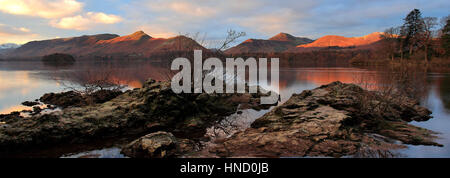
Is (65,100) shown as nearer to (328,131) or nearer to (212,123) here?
(212,123)

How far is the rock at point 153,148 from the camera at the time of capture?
5746 millimetres

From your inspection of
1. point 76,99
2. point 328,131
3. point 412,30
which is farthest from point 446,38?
point 76,99

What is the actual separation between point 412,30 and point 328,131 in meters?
56.0

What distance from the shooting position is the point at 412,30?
4828 cm

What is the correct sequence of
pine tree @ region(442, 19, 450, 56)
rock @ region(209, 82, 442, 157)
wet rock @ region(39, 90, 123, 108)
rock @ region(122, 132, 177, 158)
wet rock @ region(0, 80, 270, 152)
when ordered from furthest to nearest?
1. pine tree @ region(442, 19, 450, 56)
2. wet rock @ region(39, 90, 123, 108)
3. wet rock @ region(0, 80, 270, 152)
4. rock @ region(209, 82, 442, 157)
5. rock @ region(122, 132, 177, 158)

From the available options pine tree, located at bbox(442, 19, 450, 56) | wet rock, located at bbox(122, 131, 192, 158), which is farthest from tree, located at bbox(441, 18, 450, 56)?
wet rock, located at bbox(122, 131, 192, 158)

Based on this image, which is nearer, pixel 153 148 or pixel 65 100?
pixel 153 148

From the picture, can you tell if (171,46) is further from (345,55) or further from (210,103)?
(345,55)

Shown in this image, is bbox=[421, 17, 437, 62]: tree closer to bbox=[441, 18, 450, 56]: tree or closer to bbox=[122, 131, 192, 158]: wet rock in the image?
bbox=[441, 18, 450, 56]: tree

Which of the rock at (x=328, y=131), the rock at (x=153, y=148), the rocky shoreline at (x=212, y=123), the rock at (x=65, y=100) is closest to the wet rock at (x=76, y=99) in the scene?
the rock at (x=65, y=100)

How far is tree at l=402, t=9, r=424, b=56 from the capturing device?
155ft

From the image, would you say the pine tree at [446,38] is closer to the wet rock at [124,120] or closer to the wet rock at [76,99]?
the wet rock at [124,120]
